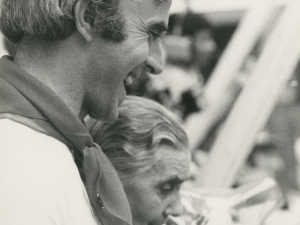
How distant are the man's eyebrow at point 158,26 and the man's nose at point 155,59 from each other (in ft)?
0.15

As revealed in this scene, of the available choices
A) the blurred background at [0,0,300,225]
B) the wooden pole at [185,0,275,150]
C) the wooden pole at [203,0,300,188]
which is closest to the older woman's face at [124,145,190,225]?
the blurred background at [0,0,300,225]

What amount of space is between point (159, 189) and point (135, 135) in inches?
8.7

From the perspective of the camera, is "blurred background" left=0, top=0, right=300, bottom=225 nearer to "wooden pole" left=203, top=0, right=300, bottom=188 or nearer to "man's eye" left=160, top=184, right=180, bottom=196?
"wooden pole" left=203, top=0, right=300, bottom=188

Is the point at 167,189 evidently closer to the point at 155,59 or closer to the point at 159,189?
the point at 159,189

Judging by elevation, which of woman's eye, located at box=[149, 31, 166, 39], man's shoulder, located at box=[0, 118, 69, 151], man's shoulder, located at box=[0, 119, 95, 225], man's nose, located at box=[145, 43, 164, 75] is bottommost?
man's shoulder, located at box=[0, 119, 95, 225]

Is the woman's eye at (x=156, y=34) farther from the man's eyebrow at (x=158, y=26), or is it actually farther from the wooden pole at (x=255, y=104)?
the wooden pole at (x=255, y=104)

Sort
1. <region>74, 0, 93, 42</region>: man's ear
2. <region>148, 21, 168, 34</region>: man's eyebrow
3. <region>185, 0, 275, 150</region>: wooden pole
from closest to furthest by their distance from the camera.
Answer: <region>74, 0, 93, 42</region>: man's ear → <region>148, 21, 168, 34</region>: man's eyebrow → <region>185, 0, 275, 150</region>: wooden pole

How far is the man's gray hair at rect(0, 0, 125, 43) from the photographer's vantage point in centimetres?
148

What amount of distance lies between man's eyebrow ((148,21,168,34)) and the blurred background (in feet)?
4.07

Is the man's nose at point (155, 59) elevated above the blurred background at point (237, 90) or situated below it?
above

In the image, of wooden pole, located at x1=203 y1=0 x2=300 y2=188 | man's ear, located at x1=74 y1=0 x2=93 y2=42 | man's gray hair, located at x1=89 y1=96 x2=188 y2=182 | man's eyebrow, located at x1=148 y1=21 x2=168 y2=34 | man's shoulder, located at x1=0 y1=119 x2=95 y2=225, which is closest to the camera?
man's shoulder, located at x1=0 y1=119 x2=95 y2=225

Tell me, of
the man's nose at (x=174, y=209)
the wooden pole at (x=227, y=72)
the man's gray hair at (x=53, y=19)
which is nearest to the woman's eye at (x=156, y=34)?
the man's gray hair at (x=53, y=19)

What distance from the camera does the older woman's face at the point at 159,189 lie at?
217 cm

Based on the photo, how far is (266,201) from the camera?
2586mm
